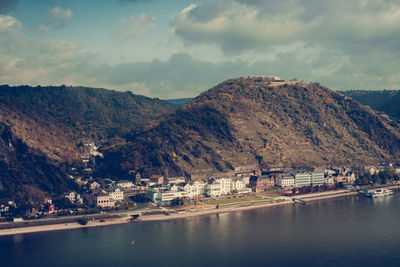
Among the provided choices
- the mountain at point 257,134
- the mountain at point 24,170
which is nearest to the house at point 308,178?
the mountain at point 257,134

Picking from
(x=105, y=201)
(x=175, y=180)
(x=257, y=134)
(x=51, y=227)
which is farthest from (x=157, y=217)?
(x=257, y=134)

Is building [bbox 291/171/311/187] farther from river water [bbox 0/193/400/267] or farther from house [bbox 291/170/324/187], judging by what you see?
river water [bbox 0/193/400/267]

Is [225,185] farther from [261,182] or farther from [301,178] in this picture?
[301,178]

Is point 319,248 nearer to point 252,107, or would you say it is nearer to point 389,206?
point 389,206

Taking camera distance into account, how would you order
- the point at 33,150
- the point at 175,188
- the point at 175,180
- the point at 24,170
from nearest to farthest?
the point at 175,188 → the point at 24,170 → the point at 175,180 → the point at 33,150

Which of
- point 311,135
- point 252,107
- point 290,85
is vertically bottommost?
point 311,135

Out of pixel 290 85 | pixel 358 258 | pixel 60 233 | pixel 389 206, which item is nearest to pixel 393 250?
pixel 358 258
